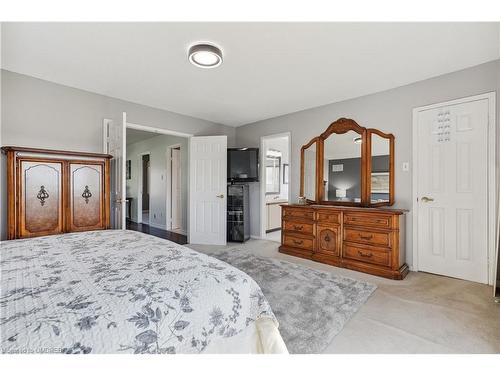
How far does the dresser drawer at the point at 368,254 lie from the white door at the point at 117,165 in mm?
2787

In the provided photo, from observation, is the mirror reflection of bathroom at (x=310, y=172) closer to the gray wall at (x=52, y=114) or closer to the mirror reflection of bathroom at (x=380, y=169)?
the mirror reflection of bathroom at (x=380, y=169)

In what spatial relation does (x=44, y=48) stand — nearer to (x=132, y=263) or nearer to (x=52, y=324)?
(x=132, y=263)

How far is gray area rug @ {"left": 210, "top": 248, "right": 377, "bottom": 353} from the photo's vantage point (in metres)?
1.65

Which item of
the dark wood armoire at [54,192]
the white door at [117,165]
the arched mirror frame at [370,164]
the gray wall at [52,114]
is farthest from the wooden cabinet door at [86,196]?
the arched mirror frame at [370,164]

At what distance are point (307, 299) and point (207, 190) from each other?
2725 millimetres

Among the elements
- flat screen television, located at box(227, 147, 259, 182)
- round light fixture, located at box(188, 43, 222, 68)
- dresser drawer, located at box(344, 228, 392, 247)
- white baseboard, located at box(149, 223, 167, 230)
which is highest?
round light fixture, located at box(188, 43, 222, 68)

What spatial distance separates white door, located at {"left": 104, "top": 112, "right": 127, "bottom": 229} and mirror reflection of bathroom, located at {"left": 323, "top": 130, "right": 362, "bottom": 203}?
280 cm

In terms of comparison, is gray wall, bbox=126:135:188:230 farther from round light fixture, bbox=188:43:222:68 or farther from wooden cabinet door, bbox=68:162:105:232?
round light fixture, bbox=188:43:222:68

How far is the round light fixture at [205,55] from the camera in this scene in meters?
2.08

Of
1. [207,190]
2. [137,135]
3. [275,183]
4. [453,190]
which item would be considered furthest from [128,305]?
[137,135]

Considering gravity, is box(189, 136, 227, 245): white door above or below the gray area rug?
above

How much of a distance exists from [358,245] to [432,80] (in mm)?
2116

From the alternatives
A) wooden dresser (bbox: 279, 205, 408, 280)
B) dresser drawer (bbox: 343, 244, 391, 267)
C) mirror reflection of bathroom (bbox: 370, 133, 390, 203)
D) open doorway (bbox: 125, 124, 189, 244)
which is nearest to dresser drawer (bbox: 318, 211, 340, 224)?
wooden dresser (bbox: 279, 205, 408, 280)
